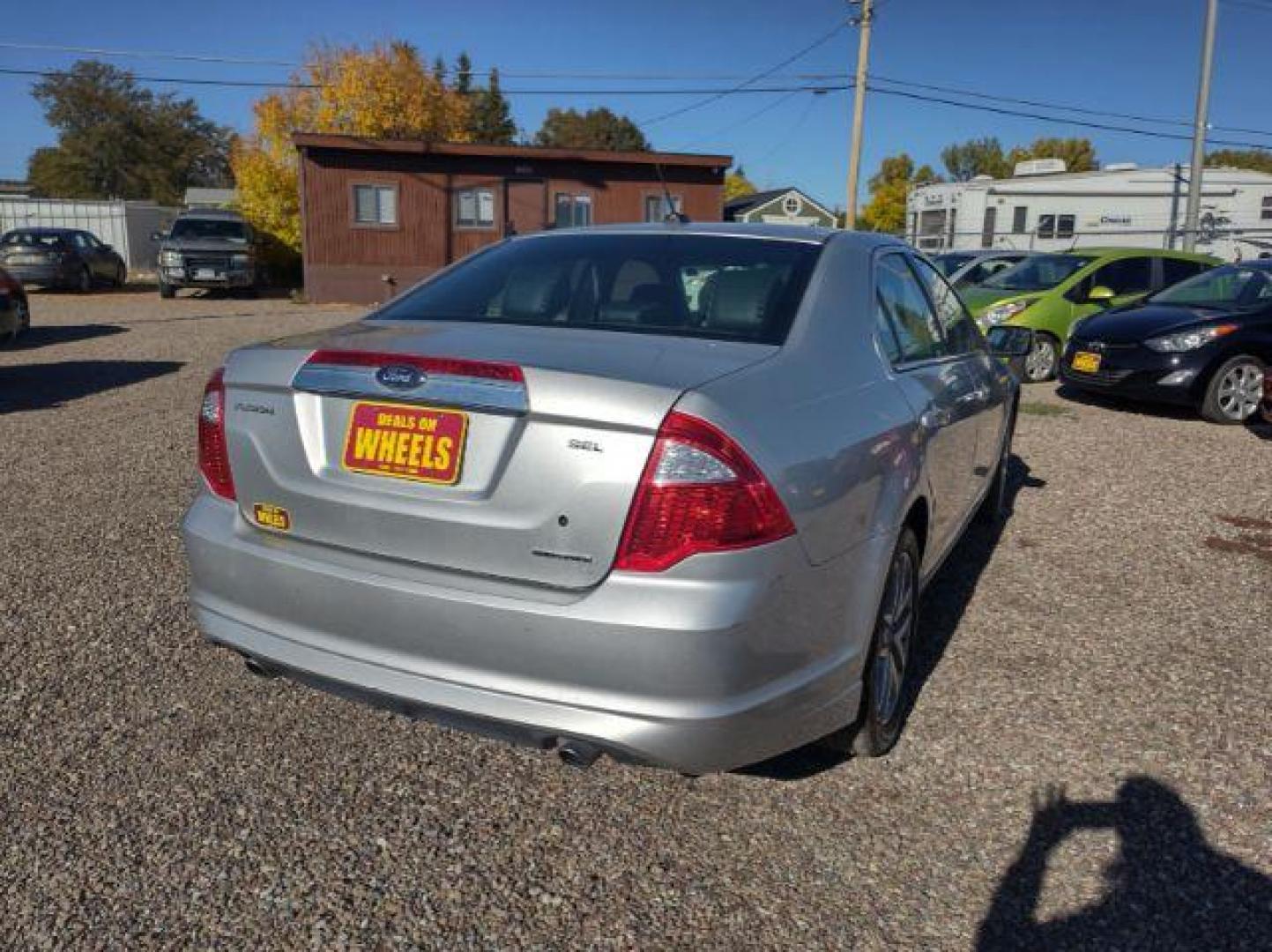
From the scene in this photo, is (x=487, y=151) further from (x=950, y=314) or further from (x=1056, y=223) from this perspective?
(x=950, y=314)

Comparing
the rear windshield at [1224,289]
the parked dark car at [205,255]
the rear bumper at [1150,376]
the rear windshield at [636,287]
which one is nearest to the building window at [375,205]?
the parked dark car at [205,255]

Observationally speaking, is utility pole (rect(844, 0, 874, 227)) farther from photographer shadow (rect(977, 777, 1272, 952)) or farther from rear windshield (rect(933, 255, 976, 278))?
photographer shadow (rect(977, 777, 1272, 952))

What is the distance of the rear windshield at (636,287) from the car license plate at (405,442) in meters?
0.60

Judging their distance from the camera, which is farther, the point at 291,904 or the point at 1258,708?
the point at 1258,708

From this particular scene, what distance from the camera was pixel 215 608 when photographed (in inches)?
104

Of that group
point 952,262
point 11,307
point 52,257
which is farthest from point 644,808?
point 52,257

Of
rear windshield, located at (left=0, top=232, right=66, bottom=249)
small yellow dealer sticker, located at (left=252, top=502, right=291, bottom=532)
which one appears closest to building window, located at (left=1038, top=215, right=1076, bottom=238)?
rear windshield, located at (left=0, top=232, right=66, bottom=249)

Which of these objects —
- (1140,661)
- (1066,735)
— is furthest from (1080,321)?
(1066,735)

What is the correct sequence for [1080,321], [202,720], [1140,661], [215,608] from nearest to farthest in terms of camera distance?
[215,608] < [202,720] < [1140,661] < [1080,321]

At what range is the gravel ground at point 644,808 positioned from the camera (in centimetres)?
227

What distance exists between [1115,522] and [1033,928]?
3.94 m

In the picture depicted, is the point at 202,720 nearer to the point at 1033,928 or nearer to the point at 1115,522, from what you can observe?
the point at 1033,928

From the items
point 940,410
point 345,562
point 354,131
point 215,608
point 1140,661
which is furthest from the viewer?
point 354,131

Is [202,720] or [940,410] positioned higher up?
[940,410]
